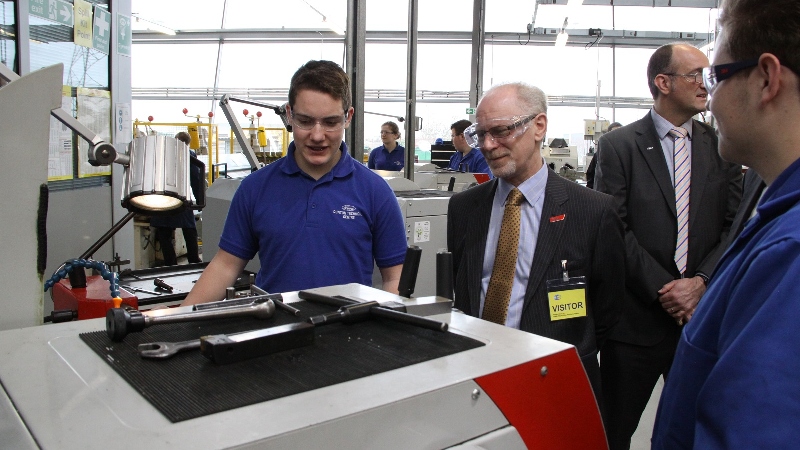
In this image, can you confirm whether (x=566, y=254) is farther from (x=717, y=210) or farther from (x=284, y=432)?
(x=284, y=432)

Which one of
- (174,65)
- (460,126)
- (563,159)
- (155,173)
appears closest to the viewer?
(155,173)

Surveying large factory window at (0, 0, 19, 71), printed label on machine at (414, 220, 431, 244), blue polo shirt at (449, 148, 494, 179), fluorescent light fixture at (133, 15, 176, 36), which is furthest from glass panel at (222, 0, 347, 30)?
printed label on machine at (414, 220, 431, 244)

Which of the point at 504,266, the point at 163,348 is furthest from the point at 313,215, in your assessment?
the point at 163,348

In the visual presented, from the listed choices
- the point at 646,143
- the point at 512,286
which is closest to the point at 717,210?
the point at 646,143

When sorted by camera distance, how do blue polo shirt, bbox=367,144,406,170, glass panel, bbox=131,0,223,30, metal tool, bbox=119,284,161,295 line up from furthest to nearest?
glass panel, bbox=131,0,223,30 < blue polo shirt, bbox=367,144,406,170 < metal tool, bbox=119,284,161,295

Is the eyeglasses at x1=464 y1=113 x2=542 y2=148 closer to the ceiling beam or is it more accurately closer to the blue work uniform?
the blue work uniform

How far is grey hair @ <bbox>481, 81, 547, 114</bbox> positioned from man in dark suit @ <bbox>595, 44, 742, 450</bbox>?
1.41 ft

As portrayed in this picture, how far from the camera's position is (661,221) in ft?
5.87

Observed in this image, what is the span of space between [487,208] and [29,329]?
1.09 metres

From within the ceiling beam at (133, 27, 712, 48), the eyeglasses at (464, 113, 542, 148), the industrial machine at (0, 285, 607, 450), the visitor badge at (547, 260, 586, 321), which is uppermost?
the ceiling beam at (133, 27, 712, 48)

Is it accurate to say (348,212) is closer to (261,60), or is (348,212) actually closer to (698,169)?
(698,169)

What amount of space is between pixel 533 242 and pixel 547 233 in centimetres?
4

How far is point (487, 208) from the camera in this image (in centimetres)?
156

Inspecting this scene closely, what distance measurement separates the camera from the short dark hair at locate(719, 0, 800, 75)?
2.17ft
